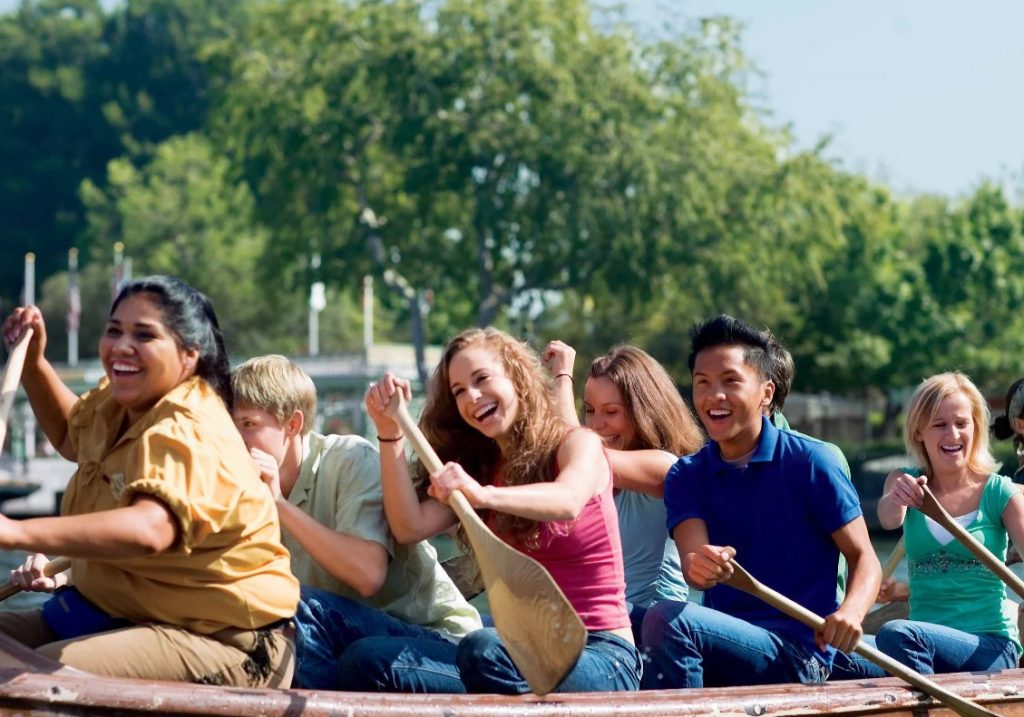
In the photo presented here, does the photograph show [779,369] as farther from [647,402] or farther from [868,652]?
[868,652]

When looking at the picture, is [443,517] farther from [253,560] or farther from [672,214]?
[672,214]

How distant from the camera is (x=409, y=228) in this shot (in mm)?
32438

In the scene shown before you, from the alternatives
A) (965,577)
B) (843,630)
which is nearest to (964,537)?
(965,577)

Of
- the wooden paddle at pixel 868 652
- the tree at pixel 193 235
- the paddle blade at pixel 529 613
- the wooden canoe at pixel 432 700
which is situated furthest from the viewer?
the tree at pixel 193 235

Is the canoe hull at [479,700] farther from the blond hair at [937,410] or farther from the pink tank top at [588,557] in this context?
the blond hair at [937,410]

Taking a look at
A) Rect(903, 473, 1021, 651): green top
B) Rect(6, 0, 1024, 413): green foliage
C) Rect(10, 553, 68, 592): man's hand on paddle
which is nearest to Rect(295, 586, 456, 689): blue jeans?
Rect(10, 553, 68, 592): man's hand on paddle

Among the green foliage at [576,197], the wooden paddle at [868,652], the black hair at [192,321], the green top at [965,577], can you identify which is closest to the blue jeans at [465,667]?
the wooden paddle at [868,652]

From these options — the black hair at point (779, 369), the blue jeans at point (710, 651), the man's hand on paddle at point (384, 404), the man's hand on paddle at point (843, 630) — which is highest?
the black hair at point (779, 369)

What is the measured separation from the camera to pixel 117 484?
3537 mm

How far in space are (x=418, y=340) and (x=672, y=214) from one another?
625cm

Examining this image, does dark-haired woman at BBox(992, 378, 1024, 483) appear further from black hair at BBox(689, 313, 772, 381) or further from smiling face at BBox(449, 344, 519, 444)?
smiling face at BBox(449, 344, 519, 444)

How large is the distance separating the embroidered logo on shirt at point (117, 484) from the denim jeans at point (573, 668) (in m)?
1.01

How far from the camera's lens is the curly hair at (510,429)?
4145mm

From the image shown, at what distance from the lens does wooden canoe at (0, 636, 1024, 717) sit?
138 inches
